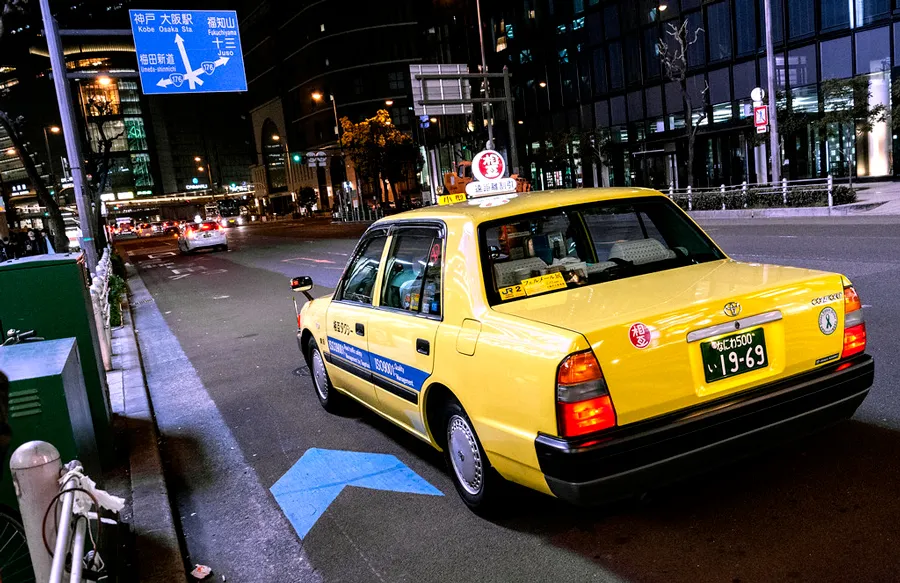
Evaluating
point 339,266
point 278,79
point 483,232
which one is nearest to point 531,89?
point 339,266

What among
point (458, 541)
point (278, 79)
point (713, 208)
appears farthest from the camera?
point (278, 79)

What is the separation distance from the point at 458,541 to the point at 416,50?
93124 millimetres

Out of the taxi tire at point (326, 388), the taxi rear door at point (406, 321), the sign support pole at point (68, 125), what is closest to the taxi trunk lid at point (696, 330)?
the taxi rear door at point (406, 321)

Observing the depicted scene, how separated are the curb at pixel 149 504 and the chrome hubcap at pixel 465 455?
5.08 ft

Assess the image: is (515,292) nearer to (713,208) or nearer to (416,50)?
(713,208)

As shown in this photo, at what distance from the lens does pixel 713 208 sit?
25969 millimetres

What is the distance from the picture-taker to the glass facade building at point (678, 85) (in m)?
28.6

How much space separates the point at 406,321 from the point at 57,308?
2.93 meters

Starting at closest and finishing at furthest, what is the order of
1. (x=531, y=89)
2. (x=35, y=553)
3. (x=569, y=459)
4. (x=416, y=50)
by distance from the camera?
(x=35, y=553)
(x=569, y=459)
(x=531, y=89)
(x=416, y=50)

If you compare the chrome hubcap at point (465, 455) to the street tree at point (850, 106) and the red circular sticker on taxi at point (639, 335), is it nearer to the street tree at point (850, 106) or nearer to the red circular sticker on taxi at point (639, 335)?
the red circular sticker on taxi at point (639, 335)

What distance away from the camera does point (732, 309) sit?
10.4ft

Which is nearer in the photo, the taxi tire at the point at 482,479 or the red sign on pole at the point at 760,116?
the taxi tire at the point at 482,479

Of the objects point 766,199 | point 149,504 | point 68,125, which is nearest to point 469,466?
point 149,504

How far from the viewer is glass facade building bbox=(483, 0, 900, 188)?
94.0 ft
